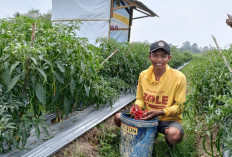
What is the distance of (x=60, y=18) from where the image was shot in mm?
8414

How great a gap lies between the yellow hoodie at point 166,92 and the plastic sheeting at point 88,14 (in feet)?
17.5

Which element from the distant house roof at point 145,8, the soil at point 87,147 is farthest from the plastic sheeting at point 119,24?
the soil at point 87,147

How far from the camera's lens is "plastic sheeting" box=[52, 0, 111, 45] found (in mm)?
7449

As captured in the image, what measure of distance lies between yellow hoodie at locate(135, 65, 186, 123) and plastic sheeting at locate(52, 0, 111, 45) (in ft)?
17.5

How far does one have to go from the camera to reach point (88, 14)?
7.79m

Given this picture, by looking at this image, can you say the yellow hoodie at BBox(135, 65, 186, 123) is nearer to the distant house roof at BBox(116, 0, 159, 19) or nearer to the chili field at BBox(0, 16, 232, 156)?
the chili field at BBox(0, 16, 232, 156)

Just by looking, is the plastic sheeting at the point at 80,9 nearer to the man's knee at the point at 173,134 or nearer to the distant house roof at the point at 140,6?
the distant house roof at the point at 140,6

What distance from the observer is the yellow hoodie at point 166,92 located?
216 centimetres

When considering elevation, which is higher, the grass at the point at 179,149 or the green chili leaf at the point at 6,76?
the green chili leaf at the point at 6,76

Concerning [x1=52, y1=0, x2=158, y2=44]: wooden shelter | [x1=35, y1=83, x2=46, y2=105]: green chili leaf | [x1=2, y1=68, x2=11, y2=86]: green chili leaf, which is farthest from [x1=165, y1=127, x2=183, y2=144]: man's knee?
[x1=52, y1=0, x2=158, y2=44]: wooden shelter

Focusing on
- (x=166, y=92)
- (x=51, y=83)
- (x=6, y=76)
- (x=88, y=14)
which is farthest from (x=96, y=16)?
(x=6, y=76)

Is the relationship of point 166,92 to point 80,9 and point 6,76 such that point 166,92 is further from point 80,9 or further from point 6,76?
point 80,9

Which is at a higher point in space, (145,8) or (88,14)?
(145,8)

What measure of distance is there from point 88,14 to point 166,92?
20.6 ft
